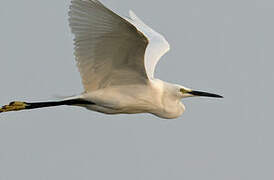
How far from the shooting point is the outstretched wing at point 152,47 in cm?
1164

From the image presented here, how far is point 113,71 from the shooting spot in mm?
9766

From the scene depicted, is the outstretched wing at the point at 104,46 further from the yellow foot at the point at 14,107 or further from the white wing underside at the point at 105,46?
the yellow foot at the point at 14,107

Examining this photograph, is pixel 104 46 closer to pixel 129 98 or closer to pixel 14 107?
pixel 129 98

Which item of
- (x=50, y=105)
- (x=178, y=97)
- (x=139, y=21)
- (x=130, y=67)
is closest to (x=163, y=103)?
(x=178, y=97)

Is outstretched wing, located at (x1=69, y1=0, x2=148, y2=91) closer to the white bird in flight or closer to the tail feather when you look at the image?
the white bird in flight

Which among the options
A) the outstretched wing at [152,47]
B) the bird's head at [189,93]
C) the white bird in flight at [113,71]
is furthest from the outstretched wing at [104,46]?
the outstretched wing at [152,47]

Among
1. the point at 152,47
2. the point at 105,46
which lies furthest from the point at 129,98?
the point at 152,47

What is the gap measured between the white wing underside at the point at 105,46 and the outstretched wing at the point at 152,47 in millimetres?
1452

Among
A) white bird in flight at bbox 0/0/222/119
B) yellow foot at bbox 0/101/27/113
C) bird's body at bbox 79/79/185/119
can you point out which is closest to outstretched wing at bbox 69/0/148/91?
white bird in flight at bbox 0/0/222/119

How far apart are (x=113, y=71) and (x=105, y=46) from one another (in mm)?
732

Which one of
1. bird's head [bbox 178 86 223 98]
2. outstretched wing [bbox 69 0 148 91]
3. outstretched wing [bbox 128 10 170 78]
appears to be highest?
outstretched wing [bbox 128 10 170 78]

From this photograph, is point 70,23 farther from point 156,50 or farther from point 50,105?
point 156,50

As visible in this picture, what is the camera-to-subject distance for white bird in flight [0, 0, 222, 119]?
8.57 meters

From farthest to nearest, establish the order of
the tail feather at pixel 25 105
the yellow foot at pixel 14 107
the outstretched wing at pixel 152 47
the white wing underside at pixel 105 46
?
the outstretched wing at pixel 152 47 → the yellow foot at pixel 14 107 → the tail feather at pixel 25 105 → the white wing underside at pixel 105 46
